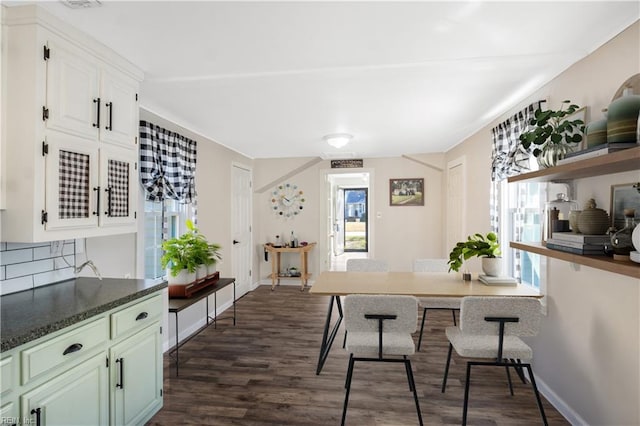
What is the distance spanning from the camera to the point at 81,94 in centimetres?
173

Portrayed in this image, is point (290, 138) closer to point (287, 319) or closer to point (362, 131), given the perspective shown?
point (362, 131)

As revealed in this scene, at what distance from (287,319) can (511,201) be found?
2.85 m

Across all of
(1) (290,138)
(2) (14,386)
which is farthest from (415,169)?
(2) (14,386)

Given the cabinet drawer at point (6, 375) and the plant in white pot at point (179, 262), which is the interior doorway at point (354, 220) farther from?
the cabinet drawer at point (6, 375)

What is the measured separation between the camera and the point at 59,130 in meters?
1.62

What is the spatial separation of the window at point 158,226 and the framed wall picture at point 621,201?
3388 millimetres

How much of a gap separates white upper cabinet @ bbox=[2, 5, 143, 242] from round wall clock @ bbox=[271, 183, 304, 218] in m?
3.80

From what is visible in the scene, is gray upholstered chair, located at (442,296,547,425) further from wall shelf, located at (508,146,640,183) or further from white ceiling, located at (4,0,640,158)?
white ceiling, located at (4,0,640,158)

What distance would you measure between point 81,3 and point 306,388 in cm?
271

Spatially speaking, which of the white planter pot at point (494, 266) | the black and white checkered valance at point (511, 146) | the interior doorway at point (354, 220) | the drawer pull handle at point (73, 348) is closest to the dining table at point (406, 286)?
the white planter pot at point (494, 266)

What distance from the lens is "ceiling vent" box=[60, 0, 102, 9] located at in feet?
4.72

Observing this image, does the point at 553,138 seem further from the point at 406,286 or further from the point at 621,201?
the point at 406,286

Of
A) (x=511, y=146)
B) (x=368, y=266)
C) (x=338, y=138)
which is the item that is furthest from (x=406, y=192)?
(x=511, y=146)

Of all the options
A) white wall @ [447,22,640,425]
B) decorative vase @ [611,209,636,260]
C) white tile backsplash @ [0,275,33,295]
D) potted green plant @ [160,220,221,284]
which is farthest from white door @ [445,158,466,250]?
white tile backsplash @ [0,275,33,295]
